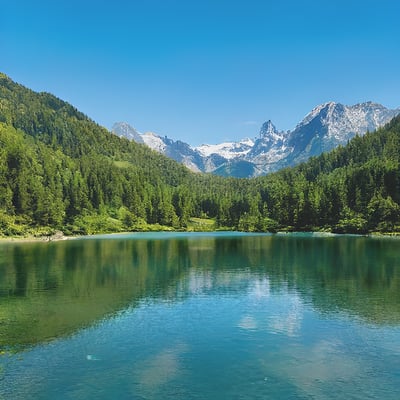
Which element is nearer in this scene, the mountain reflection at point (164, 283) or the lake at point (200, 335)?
the lake at point (200, 335)

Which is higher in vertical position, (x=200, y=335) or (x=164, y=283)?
(x=164, y=283)

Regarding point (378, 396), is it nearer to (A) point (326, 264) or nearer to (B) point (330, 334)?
(B) point (330, 334)

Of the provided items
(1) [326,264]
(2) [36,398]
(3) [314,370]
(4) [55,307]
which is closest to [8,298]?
(4) [55,307]

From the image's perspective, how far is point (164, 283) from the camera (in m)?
79.9

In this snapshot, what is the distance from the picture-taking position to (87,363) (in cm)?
3728

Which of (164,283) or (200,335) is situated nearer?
(200,335)

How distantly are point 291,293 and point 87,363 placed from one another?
134 feet

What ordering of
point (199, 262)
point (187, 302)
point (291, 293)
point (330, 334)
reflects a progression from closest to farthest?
point (330, 334) < point (187, 302) < point (291, 293) < point (199, 262)

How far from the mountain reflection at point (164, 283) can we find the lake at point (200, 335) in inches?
13.5

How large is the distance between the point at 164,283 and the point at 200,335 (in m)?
34.3

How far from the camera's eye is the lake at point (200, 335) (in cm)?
3259

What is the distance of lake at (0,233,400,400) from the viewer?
3259 cm

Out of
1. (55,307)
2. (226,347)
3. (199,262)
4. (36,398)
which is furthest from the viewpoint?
(199,262)

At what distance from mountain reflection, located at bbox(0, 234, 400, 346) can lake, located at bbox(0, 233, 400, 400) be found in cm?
34
